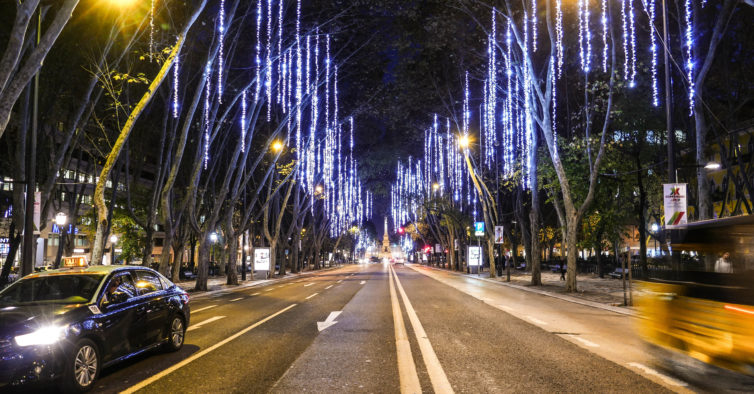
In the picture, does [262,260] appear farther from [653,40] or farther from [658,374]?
[658,374]

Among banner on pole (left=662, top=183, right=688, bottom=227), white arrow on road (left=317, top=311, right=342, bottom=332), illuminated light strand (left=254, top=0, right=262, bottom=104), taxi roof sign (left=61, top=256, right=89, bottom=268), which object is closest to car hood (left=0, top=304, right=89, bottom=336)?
white arrow on road (left=317, top=311, right=342, bottom=332)

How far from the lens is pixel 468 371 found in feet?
22.4

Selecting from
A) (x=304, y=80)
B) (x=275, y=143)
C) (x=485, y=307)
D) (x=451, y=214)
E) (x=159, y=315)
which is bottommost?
(x=485, y=307)

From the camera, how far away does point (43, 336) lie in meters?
5.71

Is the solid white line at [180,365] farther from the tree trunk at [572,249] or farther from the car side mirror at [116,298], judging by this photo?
the tree trunk at [572,249]

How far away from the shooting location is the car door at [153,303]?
25.1 ft

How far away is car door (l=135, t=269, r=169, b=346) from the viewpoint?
7648 millimetres

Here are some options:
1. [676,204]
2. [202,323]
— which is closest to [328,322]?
[202,323]

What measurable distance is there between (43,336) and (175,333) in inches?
112

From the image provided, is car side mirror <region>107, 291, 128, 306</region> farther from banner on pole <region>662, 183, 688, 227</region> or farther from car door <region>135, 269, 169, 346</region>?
banner on pole <region>662, 183, 688, 227</region>

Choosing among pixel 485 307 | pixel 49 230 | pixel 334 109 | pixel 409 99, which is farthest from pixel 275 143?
pixel 49 230

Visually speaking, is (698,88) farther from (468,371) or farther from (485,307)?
(468,371)

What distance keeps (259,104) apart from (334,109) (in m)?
9.72

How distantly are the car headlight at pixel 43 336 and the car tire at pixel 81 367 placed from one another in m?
0.25
